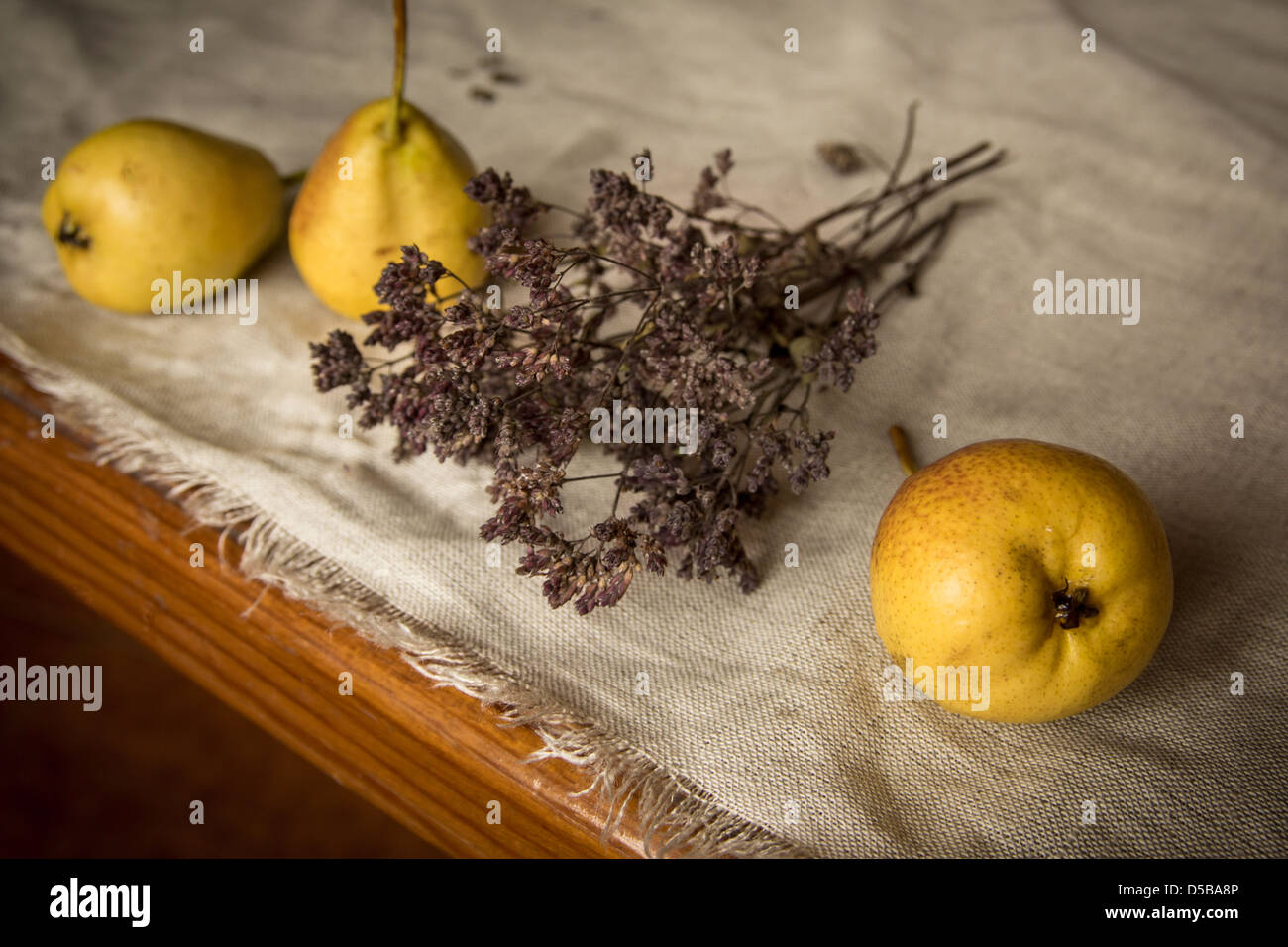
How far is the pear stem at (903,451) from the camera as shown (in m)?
0.91

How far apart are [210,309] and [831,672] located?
0.80 meters

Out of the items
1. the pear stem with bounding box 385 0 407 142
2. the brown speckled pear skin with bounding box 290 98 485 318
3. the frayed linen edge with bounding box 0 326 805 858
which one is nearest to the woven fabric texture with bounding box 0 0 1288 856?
the frayed linen edge with bounding box 0 326 805 858

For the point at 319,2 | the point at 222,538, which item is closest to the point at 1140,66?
the point at 319,2

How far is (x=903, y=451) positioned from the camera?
3.02ft

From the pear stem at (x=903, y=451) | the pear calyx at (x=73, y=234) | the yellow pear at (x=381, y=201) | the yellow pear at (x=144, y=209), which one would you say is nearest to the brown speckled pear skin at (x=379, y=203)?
the yellow pear at (x=381, y=201)

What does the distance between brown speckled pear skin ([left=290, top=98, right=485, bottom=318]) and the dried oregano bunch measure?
0.40ft

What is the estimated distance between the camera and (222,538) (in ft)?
2.95

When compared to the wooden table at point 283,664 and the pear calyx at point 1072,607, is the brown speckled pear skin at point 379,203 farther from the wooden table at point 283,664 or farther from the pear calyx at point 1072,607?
the pear calyx at point 1072,607

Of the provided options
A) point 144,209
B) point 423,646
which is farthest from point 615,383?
point 144,209

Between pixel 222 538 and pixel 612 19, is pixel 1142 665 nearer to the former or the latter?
pixel 222 538

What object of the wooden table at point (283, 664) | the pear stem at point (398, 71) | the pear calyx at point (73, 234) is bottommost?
the wooden table at point (283, 664)

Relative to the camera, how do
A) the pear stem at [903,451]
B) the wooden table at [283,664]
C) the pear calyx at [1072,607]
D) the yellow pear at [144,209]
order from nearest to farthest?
the pear calyx at [1072,607] < the wooden table at [283,664] < the pear stem at [903,451] < the yellow pear at [144,209]

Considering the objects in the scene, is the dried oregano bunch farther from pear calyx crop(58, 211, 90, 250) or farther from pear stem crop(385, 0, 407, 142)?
pear calyx crop(58, 211, 90, 250)

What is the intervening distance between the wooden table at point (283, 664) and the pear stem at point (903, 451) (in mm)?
397
